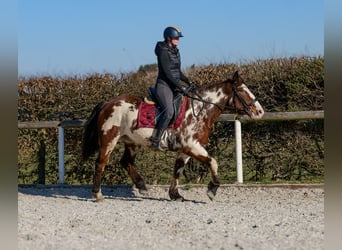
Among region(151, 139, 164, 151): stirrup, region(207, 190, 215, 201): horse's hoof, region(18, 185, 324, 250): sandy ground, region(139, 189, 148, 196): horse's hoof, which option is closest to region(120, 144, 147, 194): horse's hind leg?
region(139, 189, 148, 196): horse's hoof

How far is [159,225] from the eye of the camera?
7398 millimetres

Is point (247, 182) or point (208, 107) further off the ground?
point (208, 107)

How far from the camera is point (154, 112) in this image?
32.3 ft

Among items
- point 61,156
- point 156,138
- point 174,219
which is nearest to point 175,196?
point 156,138

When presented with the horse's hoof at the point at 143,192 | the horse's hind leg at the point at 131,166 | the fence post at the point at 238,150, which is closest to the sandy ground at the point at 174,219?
the horse's hoof at the point at 143,192

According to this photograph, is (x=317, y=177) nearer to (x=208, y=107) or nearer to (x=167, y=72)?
(x=208, y=107)

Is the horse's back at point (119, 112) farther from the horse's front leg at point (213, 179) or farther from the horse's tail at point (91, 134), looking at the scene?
the horse's front leg at point (213, 179)

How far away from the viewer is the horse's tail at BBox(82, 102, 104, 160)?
10367 mm

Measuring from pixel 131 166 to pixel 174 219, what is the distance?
10.3 ft

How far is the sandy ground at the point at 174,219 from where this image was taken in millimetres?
6273

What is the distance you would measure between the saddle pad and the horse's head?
859 mm
